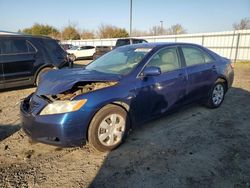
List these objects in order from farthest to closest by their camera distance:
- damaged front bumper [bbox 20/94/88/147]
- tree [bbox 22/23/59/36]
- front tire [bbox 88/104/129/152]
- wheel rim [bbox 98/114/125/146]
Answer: tree [bbox 22/23/59/36], wheel rim [bbox 98/114/125/146], front tire [bbox 88/104/129/152], damaged front bumper [bbox 20/94/88/147]

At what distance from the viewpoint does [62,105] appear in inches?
126

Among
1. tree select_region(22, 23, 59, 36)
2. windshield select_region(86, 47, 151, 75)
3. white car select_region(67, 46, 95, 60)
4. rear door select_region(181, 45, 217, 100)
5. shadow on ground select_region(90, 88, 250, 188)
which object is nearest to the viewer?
shadow on ground select_region(90, 88, 250, 188)

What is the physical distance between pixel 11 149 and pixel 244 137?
12.4ft

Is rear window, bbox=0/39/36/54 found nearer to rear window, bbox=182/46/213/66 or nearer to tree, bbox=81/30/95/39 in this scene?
rear window, bbox=182/46/213/66

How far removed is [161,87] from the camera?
4.01 metres

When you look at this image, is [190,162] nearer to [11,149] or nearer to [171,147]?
[171,147]

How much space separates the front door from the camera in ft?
12.5

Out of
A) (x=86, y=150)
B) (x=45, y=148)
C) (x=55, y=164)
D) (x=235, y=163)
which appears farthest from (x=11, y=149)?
(x=235, y=163)

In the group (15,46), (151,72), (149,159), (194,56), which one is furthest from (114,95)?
(15,46)

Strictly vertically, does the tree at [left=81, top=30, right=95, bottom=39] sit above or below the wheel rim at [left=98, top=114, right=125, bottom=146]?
above

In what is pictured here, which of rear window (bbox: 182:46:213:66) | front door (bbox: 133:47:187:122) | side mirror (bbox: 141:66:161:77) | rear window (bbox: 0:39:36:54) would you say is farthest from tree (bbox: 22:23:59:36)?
side mirror (bbox: 141:66:161:77)

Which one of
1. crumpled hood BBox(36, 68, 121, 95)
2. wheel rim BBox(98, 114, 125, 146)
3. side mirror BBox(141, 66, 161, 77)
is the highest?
side mirror BBox(141, 66, 161, 77)

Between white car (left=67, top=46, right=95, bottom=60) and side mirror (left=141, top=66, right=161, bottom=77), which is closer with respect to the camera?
side mirror (left=141, top=66, right=161, bottom=77)

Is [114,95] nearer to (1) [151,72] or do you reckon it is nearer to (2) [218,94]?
(1) [151,72]
